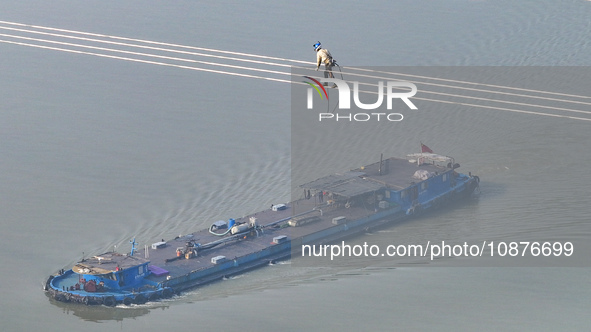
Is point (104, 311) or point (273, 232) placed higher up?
point (273, 232)

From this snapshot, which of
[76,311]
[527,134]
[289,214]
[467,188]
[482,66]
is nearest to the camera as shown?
[76,311]

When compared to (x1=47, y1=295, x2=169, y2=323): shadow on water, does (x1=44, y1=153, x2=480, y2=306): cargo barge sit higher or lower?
higher

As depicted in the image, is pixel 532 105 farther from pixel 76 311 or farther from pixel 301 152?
pixel 76 311

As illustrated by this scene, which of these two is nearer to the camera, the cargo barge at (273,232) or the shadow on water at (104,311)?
the shadow on water at (104,311)

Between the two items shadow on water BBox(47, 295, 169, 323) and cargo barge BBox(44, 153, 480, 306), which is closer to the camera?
shadow on water BBox(47, 295, 169, 323)

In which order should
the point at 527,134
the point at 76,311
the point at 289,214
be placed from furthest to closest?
1. the point at 527,134
2. the point at 289,214
3. the point at 76,311

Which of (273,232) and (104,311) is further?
(273,232)

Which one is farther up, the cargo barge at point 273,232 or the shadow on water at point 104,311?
the cargo barge at point 273,232

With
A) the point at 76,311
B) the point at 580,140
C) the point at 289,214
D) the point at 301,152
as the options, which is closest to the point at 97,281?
the point at 76,311
